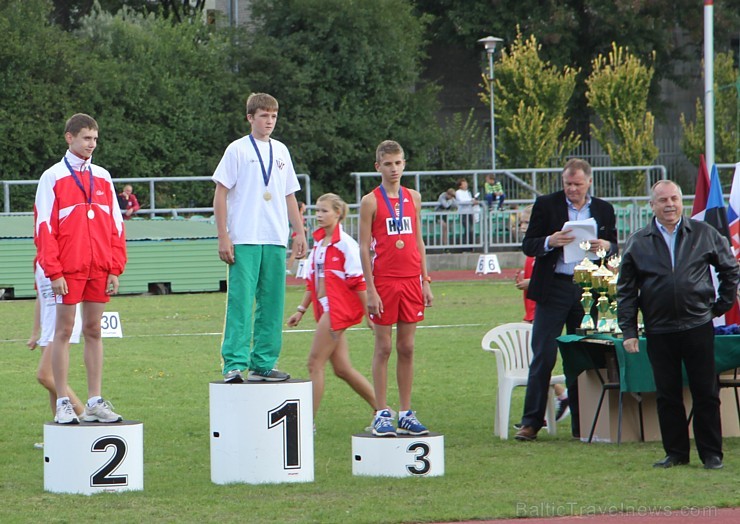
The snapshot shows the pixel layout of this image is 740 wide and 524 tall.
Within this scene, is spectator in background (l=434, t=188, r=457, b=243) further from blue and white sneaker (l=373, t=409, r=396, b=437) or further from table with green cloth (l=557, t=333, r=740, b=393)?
blue and white sneaker (l=373, t=409, r=396, b=437)

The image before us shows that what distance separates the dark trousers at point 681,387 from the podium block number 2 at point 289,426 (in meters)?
2.38

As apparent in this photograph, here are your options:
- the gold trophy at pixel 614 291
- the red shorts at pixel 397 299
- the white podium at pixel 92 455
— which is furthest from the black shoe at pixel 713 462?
the white podium at pixel 92 455

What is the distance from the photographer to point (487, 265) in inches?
1182

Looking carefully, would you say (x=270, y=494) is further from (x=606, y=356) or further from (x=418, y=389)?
(x=418, y=389)

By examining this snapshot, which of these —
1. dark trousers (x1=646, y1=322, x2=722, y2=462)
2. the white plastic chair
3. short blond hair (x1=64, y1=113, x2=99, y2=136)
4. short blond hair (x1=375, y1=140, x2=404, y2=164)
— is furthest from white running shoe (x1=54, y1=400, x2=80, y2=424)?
dark trousers (x1=646, y1=322, x2=722, y2=462)

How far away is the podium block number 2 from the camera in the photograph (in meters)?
8.21

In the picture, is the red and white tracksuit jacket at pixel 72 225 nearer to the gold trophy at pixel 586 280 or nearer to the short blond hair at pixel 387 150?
the short blond hair at pixel 387 150

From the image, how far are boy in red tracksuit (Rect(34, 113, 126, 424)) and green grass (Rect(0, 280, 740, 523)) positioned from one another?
850 mm

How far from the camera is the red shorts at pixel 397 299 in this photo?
930cm

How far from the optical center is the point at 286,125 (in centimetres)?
4334

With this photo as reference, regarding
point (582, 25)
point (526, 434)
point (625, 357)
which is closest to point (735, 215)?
point (625, 357)

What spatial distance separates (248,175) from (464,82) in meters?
47.9

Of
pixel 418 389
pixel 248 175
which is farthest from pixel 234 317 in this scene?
pixel 418 389

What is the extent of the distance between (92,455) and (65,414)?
0.42 meters
